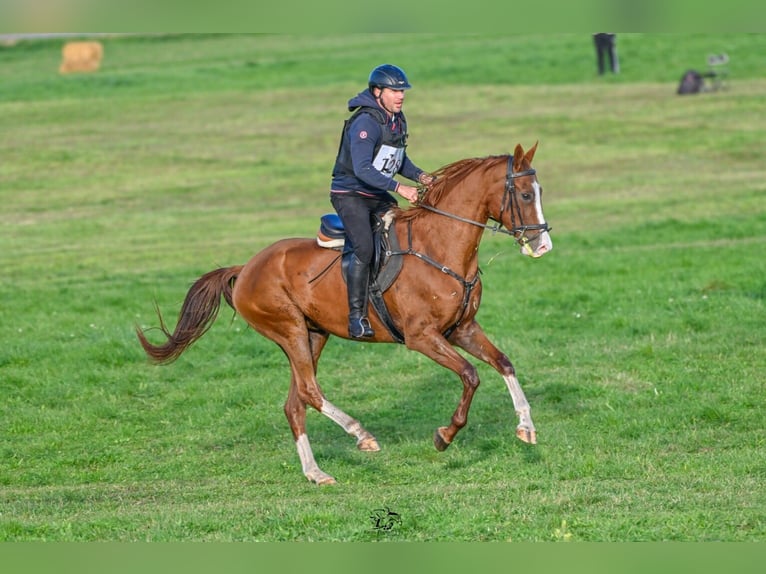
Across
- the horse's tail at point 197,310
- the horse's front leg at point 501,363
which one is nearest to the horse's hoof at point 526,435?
the horse's front leg at point 501,363

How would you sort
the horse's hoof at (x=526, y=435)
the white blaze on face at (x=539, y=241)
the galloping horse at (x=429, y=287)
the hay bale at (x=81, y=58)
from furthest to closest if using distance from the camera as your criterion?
the hay bale at (x=81, y=58)
the galloping horse at (x=429, y=287)
the horse's hoof at (x=526, y=435)
the white blaze on face at (x=539, y=241)

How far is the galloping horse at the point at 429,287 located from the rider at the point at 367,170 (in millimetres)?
226

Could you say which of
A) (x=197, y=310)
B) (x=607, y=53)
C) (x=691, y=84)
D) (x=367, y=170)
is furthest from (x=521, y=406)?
(x=607, y=53)

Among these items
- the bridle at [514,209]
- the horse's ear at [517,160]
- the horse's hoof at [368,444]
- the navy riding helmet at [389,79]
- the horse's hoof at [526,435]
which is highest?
the navy riding helmet at [389,79]

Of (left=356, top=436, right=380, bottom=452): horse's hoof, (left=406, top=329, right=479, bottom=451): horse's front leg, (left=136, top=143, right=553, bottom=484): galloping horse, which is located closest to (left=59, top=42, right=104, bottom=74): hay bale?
(left=136, top=143, right=553, bottom=484): galloping horse

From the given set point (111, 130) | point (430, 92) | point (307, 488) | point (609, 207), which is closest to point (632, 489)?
point (307, 488)

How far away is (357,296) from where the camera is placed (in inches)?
435

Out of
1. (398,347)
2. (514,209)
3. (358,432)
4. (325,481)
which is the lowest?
(398,347)

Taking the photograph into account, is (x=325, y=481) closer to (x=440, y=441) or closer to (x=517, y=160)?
(x=440, y=441)

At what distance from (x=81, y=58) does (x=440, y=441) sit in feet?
142

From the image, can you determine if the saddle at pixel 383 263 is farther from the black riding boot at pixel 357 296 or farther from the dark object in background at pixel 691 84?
the dark object in background at pixel 691 84

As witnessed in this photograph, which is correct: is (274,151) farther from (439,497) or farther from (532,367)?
(439,497)

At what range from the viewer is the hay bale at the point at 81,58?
50719mm

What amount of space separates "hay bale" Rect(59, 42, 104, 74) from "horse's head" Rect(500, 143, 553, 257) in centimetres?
4288
